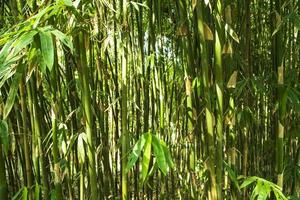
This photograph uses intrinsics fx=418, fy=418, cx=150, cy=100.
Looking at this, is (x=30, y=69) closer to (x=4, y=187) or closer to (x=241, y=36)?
(x=4, y=187)

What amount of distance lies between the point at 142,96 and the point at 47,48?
155cm

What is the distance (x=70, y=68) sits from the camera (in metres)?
1.91

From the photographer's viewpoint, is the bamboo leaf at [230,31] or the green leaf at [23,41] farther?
the bamboo leaf at [230,31]

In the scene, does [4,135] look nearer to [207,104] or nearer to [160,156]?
[160,156]

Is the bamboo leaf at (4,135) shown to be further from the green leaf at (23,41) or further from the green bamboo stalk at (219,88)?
the green bamboo stalk at (219,88)

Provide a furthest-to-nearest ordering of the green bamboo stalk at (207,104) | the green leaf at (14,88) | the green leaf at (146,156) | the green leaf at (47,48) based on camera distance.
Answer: the green bamboo stalk at (207,104) < the green leaf at (146,156) < the green leaf at (14,88) < the green leaf at (47,48)

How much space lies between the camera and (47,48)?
1.02 meters

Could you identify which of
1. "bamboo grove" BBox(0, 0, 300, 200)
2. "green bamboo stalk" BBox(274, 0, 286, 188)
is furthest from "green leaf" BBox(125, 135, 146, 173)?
"green bamboo stalk" BBox(274, 0, 286, 188)

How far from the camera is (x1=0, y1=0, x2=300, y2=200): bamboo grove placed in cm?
131

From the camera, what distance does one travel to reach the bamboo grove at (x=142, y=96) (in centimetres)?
131

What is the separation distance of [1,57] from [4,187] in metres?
0.55

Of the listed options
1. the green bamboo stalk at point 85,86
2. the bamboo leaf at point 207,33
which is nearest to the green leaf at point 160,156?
the green bamboo stalk at point 85,86

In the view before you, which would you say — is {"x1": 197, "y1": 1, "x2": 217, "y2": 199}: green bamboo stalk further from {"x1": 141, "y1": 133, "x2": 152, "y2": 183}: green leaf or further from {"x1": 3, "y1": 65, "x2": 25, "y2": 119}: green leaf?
{"x1": 3, "y1": 65, "x2": 25, "y2": 119}: green leaf

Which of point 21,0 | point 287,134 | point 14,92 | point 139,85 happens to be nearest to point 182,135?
point 139,85
